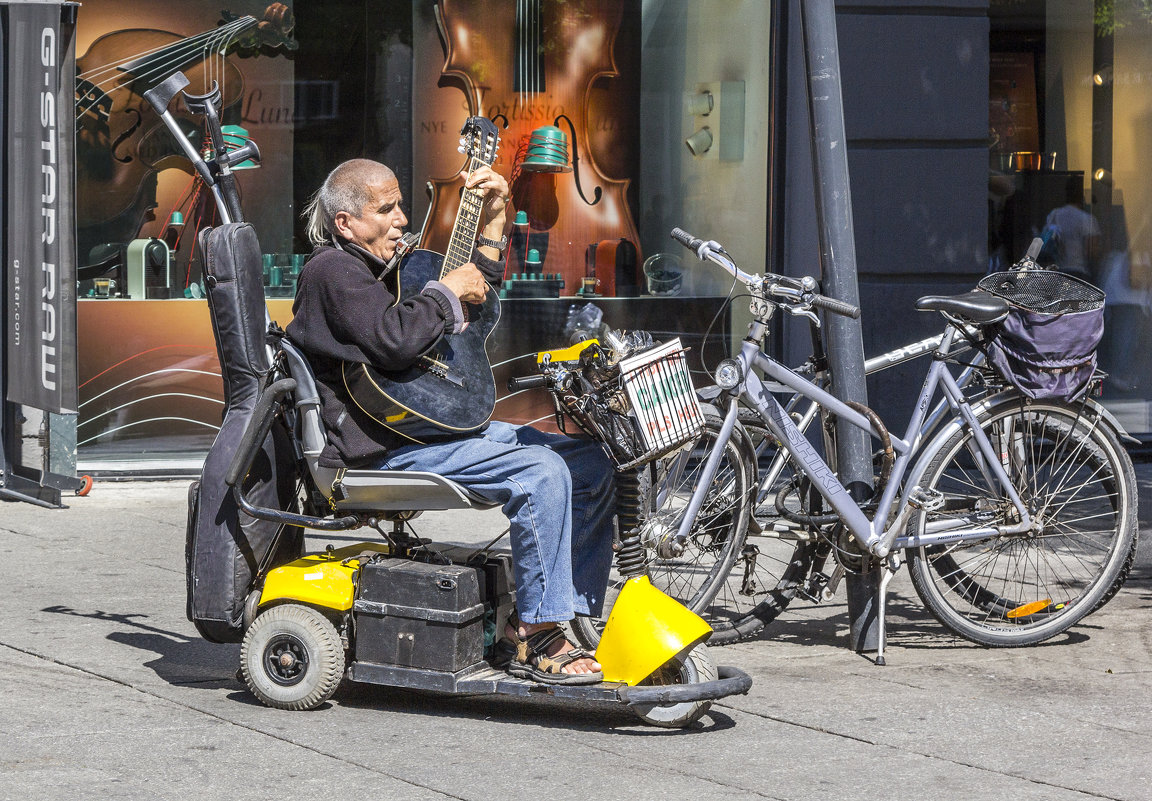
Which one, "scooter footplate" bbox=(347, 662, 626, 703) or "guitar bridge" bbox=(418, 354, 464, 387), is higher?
"guitar bridge" bbox=(418, 354, 464, 387)

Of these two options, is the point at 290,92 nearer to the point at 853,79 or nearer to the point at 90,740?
the point at 853,79

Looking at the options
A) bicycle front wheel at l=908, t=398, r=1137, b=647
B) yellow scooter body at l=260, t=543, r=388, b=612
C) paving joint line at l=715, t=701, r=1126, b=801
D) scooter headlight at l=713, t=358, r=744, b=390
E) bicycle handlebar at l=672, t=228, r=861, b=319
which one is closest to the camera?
paving joint line at l=715, t=701, r=1126, b=801

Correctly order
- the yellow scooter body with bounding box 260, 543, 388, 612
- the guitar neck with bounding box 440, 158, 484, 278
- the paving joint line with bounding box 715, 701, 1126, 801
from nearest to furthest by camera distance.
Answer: the paving joint line with bounding box 715, 701, 1126, 801
the yellow scooter body with bounding box 260, 543, 388, 612
the guitar neck with bounding box 440, 158, 484, 278

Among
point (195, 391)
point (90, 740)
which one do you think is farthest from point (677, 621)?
point (195, 391)

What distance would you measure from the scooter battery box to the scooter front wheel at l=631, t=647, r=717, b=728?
0.54 metres

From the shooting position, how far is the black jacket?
405 cm

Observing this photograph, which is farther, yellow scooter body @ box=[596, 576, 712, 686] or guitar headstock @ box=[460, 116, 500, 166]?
guitar headstock @ box=[460, 116, 500, 166]

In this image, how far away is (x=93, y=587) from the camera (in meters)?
5.88

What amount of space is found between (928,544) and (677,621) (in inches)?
49.1

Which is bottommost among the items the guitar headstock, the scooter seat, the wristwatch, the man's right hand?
the scooter seat

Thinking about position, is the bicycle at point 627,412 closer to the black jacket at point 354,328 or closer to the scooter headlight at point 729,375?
the scooter headlight at point 729,375

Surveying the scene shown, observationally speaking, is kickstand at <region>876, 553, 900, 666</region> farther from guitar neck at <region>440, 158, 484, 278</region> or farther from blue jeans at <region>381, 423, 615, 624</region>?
guitar neck at <region>440, 158, 484, 278</region>

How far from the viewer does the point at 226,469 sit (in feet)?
14.0

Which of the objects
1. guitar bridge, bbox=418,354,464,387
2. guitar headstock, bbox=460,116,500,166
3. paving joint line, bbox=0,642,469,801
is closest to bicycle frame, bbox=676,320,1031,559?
guitar bridge, bbox=418,354,464,387
